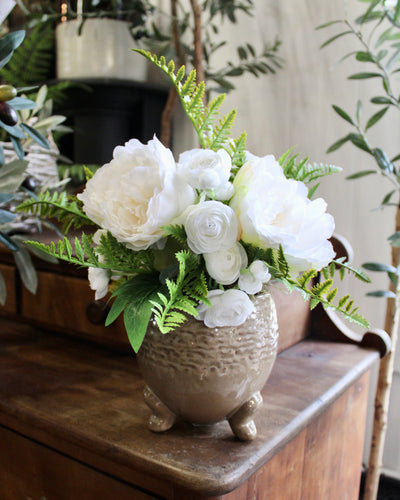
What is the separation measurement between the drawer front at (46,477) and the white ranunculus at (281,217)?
1.18ft

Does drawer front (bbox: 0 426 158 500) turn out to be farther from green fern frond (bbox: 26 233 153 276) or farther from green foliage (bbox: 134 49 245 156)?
green foliage (bbox: 134 49 245 156)

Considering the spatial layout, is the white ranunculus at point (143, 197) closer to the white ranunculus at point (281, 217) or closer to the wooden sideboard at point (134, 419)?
the white ranunculus at point (281, 217)

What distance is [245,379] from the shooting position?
1.87 feet

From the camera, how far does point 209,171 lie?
51 cm

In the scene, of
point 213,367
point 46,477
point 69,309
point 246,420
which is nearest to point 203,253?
point 213,367

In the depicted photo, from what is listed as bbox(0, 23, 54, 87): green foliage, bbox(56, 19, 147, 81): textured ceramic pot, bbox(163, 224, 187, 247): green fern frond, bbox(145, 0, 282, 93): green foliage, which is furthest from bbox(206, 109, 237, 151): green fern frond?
bbox(0, 23, 54, 87): green foliage

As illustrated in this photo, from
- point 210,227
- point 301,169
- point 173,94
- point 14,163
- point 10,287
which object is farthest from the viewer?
point 173,94

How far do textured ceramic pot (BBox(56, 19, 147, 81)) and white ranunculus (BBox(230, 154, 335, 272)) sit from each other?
1.13 meters

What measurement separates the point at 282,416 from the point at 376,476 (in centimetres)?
66

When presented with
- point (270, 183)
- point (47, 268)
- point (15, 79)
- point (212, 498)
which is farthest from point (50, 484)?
point (15, 79)

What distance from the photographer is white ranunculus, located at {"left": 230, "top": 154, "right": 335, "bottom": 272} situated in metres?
0.51

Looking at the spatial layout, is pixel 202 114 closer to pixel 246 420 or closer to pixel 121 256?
pixel 121 256

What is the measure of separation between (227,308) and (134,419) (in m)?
0.26

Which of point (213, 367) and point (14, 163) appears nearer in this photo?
point (213, 367)
